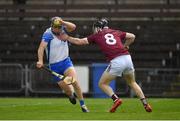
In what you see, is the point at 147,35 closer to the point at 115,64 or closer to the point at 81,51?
the point at 81,51

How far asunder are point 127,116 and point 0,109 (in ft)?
13.6

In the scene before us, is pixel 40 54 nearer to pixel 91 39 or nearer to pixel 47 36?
pixel 47 36

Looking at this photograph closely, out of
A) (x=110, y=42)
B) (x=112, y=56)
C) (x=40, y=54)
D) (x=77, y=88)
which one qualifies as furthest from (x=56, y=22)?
(x=77, y=88)

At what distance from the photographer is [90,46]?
3022 centimetres

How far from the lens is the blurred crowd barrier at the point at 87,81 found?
26.5 meters

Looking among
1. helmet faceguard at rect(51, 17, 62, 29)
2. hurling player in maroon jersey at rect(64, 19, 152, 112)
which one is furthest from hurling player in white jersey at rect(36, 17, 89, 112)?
hurling player in maroon jersey at rect(64, 19, 152, 112)

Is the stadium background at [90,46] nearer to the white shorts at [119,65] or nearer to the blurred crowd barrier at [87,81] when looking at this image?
the blurred crowd barrier at [87,81]

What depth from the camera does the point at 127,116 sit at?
14.5 metres

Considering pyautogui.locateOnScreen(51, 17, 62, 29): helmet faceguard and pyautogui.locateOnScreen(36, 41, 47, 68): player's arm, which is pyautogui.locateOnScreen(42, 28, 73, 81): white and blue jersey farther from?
pyautogui.locateOnScreen(51, 17, 62, 29): helmet faceguard

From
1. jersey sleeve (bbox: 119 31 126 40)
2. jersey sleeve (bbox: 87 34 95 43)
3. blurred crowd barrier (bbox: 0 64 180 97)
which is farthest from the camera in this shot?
blurred crowd barrier (bbox: 0 64 180 97)

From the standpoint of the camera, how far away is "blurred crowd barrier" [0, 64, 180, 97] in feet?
87.0

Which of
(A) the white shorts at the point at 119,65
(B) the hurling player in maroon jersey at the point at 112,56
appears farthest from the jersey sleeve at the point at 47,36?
(A) the white shorts at the point at 119,65

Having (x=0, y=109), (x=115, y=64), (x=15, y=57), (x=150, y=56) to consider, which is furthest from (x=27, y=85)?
(x=115, y=64)

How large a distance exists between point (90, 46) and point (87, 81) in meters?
3.54
